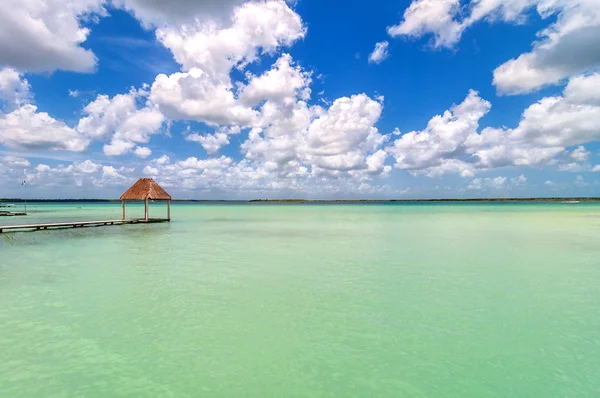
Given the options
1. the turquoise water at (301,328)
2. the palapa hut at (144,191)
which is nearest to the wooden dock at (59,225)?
the palapa hut at (144,191)

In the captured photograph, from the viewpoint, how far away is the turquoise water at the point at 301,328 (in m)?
4.14

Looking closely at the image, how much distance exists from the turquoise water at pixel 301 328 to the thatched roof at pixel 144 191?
14.4 m

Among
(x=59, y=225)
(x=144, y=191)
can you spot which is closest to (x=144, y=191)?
(x=144, y=191)

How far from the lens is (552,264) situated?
36.0ft

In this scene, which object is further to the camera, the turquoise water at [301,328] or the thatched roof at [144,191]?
the thatched roof at [144,191]

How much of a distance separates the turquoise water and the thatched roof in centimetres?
1440

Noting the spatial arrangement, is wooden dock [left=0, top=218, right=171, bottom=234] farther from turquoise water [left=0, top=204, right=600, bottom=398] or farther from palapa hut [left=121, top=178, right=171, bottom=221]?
turquoise water [left=0, top=204, right=600, bottom=398]

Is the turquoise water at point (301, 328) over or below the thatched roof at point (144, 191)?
below

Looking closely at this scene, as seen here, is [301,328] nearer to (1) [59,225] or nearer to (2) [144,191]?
(1) [59,225]

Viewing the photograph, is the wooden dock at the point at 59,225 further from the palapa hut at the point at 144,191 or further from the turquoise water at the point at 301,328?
the turquoise water at the point at 301,328

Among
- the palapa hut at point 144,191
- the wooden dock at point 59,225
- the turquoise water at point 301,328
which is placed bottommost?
the turquoise water at point 301,328

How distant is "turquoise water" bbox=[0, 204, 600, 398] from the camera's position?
13.6ft

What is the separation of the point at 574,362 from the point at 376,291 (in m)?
3.83

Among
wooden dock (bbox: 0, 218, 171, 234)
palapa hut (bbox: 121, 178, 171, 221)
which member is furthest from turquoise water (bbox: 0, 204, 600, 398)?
palapa hut (bbox: 121, 178, 171, 221)
